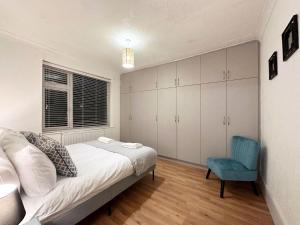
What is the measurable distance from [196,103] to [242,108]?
0.85 metres

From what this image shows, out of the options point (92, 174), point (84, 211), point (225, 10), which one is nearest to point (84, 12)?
point (225, 10)

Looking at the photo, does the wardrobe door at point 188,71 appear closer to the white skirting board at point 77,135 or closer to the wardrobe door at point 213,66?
the wardrobe door at point 213,66

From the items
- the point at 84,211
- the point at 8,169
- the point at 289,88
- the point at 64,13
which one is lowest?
the point at 84,211

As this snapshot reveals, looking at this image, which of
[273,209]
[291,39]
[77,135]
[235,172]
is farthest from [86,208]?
[291,39]

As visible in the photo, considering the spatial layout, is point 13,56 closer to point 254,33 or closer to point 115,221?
point 115,221

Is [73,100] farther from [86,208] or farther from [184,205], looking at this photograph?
[184,205]

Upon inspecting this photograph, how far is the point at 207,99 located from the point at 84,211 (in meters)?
2.71

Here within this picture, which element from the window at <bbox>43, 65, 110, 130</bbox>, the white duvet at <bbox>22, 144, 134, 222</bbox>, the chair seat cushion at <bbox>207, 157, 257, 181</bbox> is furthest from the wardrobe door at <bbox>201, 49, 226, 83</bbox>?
the window at <bbox>43, 65, 110, 130</bbox>

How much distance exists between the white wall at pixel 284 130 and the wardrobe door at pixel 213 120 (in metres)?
0.91

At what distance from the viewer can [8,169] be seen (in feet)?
3.04

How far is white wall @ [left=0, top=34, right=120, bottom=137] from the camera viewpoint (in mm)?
2311

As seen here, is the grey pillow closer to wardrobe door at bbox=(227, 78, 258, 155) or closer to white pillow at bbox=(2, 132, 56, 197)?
white pillow at bbox=(2, 132, 56, 197)

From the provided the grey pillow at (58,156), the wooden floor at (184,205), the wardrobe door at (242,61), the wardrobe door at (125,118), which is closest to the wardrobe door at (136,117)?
the wardrobe door at (125,118)

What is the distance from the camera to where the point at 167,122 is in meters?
3.55
